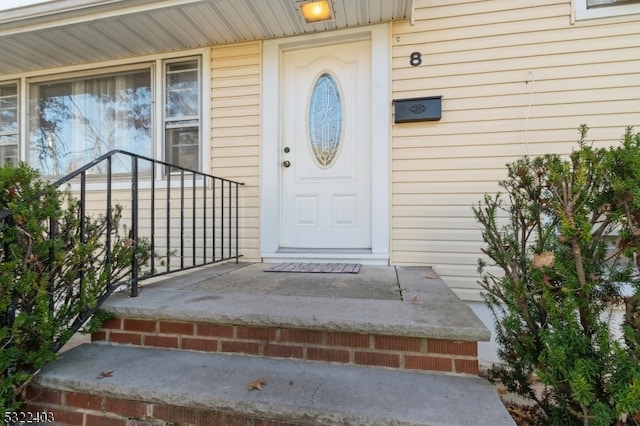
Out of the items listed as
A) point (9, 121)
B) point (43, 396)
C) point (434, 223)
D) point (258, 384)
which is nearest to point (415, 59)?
point (434, 223)

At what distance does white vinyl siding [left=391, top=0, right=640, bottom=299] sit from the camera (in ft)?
8.42

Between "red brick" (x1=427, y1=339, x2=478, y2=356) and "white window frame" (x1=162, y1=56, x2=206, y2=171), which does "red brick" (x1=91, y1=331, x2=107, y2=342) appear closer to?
"red brick" (x1=427, y1=339, x2=478, y2=356)

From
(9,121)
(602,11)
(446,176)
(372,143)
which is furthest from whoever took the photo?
(9,121)

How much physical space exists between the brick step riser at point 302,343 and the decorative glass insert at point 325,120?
1920mm

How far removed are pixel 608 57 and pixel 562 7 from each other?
1.73 feet

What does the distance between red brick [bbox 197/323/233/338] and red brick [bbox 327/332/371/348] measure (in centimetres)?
48

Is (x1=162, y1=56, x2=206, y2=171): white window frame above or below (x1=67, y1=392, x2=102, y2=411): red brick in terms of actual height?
above

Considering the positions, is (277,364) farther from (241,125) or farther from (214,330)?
(241,125)

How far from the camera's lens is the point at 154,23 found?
111 inches

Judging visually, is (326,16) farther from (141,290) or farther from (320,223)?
(141,290)

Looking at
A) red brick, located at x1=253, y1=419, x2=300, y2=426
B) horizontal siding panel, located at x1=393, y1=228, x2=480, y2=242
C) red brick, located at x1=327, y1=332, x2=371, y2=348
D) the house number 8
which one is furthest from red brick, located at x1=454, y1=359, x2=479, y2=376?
the house number 8

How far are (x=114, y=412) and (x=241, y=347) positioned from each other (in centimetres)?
54


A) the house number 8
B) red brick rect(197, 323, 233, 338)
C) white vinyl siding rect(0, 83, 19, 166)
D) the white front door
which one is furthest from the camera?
white vinyl siding rect(0, 83, 19, 166)

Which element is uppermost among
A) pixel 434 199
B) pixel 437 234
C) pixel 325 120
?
pixel 325 120
